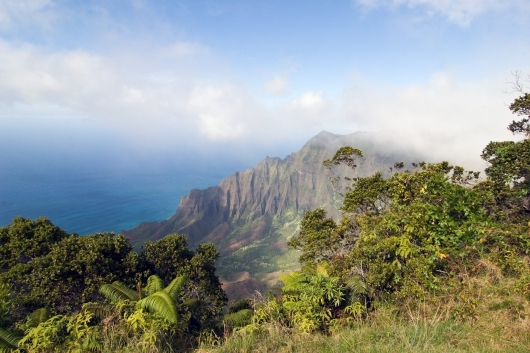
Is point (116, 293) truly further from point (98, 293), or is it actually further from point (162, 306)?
point (98, 293)

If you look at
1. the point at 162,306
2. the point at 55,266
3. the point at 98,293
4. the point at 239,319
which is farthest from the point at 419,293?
the point at 55,266

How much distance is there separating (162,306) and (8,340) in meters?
2.79

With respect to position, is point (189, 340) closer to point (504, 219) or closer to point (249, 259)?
point (504, 219)

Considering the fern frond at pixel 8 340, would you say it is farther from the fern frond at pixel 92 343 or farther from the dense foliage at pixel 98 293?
the fern frond at pixel 92 343

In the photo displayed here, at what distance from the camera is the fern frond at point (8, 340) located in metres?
4.96

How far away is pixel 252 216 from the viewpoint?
6836 inches

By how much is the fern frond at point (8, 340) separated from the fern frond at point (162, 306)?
2161 mm

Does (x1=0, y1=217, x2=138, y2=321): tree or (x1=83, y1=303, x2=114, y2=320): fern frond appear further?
(x1=0, y1=217, x2=138, y2=321): tree

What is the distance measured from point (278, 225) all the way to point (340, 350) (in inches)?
6365

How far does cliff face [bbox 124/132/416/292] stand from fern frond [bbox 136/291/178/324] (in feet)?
275

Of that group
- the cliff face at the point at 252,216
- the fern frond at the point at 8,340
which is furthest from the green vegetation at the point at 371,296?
the cliff face at the point at 252,216

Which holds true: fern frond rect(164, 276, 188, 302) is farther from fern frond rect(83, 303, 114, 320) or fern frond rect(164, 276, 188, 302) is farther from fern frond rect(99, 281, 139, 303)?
fern frond rect(83, 303, 114, 320)

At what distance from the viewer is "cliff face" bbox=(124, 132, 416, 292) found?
110388 millimetres

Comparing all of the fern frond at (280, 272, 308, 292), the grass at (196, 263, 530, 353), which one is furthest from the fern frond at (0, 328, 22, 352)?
the fern frond at (280, 272, 308, 292)
